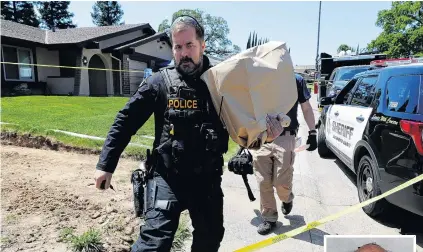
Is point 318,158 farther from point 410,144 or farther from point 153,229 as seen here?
point 153,229

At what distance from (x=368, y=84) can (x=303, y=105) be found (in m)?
1.59

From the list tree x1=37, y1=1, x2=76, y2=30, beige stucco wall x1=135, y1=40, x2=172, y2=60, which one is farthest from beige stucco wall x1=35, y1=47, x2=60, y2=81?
tree x1=37, y1=1, x2=76, y2=30

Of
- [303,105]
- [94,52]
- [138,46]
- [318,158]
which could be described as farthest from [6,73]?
[303,105]

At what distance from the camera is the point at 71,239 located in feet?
9.80

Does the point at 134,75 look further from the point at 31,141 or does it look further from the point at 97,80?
the point at 31,141

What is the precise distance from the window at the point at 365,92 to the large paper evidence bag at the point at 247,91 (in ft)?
8.46

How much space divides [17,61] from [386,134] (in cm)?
1901

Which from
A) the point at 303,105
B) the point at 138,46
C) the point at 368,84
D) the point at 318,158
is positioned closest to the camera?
the point at 303,105

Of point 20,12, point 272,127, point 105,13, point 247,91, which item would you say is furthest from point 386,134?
point 105,13

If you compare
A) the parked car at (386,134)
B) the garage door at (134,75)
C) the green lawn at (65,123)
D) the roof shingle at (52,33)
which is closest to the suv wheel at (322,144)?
the parked car at (386,134)

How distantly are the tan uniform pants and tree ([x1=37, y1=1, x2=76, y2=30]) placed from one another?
59.5 m

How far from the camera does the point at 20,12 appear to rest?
162ft

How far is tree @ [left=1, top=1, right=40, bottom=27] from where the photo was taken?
154ft

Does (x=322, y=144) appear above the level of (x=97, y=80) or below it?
below
